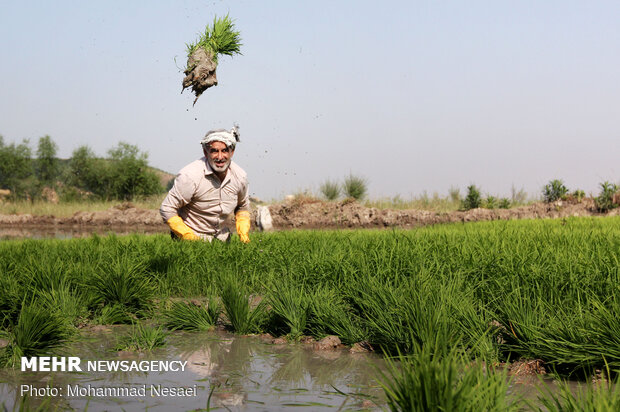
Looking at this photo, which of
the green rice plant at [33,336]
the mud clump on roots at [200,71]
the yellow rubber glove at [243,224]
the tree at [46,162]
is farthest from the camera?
the tree at [46,162]

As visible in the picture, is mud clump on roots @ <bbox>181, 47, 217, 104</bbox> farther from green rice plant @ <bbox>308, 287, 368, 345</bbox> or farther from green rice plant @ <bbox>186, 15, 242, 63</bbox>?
green rice plant @ <bbox>308, 287, 368, 345</bbox>

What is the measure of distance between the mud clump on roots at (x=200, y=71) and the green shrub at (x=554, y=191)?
53.2 feet

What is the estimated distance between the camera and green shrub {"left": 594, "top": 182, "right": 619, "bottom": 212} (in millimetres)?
19141

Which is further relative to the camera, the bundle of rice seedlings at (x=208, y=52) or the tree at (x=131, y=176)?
the tree at (x=131, y=176)

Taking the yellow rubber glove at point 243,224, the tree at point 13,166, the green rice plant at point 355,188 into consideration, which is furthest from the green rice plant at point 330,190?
the tree at point 13,166

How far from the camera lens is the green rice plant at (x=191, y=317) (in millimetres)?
5051

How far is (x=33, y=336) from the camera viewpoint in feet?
13.7

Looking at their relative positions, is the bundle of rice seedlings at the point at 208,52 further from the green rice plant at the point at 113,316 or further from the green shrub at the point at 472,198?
the green shrub at the point at 472,198

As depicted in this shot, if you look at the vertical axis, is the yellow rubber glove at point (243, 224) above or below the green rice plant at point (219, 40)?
below

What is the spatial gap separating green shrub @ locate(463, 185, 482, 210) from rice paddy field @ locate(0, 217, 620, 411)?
44.9ft

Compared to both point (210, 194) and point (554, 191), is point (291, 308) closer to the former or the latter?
point (210, 194)

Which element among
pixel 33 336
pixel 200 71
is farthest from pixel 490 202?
pixel 33 336

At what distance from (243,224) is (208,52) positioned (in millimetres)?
2462

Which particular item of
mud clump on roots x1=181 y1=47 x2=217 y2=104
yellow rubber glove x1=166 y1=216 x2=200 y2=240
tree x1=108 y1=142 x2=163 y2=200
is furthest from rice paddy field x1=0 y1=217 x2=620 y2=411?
tree x1=108 y1=142 x2=163 y2=200
